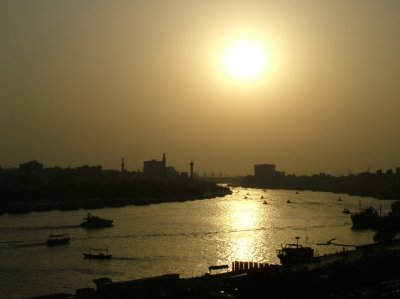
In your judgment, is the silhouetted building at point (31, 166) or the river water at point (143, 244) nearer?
the river water at point (143, 244)

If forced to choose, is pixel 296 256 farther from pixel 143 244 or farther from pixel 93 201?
pixel 93 201

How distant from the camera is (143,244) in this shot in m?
18.8

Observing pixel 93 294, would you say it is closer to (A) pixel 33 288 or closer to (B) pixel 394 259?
(A) pixel 33 288

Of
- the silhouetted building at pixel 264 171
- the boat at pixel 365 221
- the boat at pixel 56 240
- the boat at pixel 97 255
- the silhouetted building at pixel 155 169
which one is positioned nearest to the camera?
the boat at pixel 97 255

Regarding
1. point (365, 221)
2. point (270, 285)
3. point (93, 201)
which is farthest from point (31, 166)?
point (270, 285)

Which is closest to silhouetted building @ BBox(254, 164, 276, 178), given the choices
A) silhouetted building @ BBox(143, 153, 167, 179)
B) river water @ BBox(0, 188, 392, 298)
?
silhouetted building @ BBox(143, 153, 167, 179)

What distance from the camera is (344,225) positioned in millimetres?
27547

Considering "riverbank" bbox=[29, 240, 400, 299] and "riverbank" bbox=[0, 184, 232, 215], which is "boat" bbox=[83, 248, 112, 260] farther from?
"riverbank" bbox=[0, 184, 232, 215]

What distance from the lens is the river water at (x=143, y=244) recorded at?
536 inches

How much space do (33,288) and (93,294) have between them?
118 inches

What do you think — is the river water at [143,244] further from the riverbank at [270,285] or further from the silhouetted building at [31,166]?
the silhouetted building at [31,166]

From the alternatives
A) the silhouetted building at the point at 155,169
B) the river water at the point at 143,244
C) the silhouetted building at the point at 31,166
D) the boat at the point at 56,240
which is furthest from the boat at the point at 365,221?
the silhouetted building at the point at 155,169

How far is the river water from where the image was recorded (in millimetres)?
13609

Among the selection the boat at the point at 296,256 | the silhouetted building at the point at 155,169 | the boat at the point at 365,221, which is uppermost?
the silhouetted building at the point at 155,169
